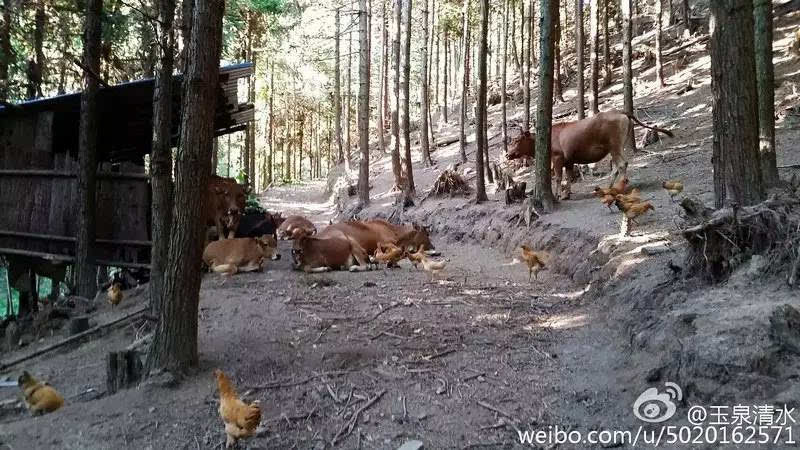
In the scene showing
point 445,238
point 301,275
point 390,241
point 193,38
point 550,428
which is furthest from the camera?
point 445,238

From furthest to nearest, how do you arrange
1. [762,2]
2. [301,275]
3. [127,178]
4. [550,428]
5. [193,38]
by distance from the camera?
[127,178]
[301,275]
[762,2]
[193,38]
[550,428]

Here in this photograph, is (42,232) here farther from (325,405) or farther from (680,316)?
(680,316)

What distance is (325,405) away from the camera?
493 centimetres

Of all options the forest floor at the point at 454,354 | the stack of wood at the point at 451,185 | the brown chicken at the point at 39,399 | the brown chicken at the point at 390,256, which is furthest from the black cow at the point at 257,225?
the brown chicken at the point at 39,399

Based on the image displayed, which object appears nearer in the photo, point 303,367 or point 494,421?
point 494,421

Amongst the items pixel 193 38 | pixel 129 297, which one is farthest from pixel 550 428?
pixel 129 297

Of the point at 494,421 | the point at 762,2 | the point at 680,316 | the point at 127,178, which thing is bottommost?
the point at 494,421

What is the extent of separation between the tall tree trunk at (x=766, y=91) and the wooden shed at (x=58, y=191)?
9.23 meters

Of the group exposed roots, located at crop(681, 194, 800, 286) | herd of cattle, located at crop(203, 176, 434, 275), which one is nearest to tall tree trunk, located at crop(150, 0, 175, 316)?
herd of cattle, located at crop(203, 176, 434, 275)

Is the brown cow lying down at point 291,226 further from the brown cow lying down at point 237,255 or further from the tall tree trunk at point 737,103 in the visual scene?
the tall tree trunk at point 737,103

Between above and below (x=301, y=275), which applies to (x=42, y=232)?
above

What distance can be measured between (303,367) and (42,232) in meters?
8.59

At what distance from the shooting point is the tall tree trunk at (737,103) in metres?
5.73

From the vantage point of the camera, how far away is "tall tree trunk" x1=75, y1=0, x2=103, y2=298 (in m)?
10.4
